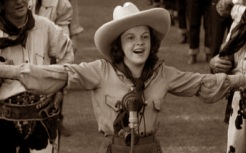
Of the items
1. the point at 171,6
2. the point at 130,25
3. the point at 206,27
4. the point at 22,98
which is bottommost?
the point at 171,6

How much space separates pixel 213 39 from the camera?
16.4 metres

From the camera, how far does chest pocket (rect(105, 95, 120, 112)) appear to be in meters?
7.61

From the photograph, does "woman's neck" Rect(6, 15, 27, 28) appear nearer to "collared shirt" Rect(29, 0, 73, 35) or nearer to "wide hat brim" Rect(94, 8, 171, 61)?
"wide hat brim" Rect(94, 8, 171, 61)

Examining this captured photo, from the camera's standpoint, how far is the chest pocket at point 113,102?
7613 mm

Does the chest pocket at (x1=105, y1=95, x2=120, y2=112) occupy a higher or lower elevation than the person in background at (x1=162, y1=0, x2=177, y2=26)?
higher

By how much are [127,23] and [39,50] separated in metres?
1.76

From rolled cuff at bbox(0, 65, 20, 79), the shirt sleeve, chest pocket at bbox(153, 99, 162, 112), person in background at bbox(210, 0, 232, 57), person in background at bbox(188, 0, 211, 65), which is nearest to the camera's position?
rolled cuff at bbox(0, 65, 20, 79)

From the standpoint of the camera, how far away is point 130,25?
7676mm

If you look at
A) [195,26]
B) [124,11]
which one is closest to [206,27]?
[195,26]

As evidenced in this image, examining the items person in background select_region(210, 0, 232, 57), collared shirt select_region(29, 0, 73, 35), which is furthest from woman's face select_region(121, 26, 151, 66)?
person in background select_region(210, 0, 232, 57)

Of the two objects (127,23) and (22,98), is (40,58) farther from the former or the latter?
(127,23)

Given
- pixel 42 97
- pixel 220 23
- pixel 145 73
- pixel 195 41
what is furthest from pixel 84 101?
pixel 145 73

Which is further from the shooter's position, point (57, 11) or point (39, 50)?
point (57, 11)

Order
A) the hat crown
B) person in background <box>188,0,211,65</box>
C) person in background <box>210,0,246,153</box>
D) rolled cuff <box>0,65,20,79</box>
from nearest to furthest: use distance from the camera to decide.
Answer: rolled cuff <box>0,65,20,79</box>
the hat crown
person in background <box>210,0,246,153</box>
person in background <box>188,0,211,65</box>
